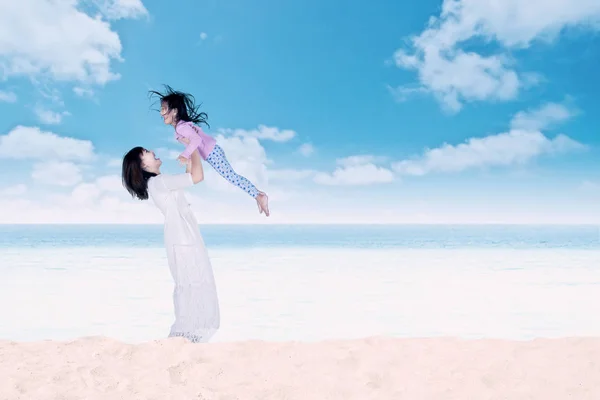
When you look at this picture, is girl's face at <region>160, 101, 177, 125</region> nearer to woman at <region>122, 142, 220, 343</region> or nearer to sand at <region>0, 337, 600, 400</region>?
woman at <region>122, 142, 220, 343</region>

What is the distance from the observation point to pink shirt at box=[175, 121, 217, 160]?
4.20 m

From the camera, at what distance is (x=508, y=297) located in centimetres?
903

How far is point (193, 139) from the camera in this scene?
4.21 metres

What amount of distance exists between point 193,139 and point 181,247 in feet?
2.34

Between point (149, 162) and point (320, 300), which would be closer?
point (149, 162)

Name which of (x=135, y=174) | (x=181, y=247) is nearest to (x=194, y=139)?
(x=135, y=174)

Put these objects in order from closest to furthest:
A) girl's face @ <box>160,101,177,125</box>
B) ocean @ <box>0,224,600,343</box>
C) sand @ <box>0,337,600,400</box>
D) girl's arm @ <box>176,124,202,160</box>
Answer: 1. sand @ <box>0,337,600,400</box>
2. girl's arm @ <box>176,124,202,160</box>
3. girl's face @ <box>160,101,177,125</box>
4. ocean @ <box>0,224,600,343</box>

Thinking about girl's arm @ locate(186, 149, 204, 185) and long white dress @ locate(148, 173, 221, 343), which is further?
long white dress @ locate(148, 173, 221, 343)

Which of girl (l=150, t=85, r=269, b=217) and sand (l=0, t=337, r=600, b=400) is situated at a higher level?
girl (l=150, t=85, r=269, b=217)

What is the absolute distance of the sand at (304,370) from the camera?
351cm

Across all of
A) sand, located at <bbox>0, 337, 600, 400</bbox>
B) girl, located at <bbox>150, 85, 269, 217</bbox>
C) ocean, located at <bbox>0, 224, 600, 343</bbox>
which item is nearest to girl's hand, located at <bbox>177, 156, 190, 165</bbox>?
girl, located at <bbox>150, 85, 269, 217</bbox>

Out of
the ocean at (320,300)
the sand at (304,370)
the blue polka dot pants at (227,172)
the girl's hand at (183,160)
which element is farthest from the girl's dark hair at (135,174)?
the ocean at (320,300)

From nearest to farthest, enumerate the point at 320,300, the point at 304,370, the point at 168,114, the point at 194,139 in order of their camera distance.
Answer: the point at 304,370 < the point at 194,139 < the point at 168,114 < the point at 320,300

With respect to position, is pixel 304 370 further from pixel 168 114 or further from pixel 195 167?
pixel 168 114
